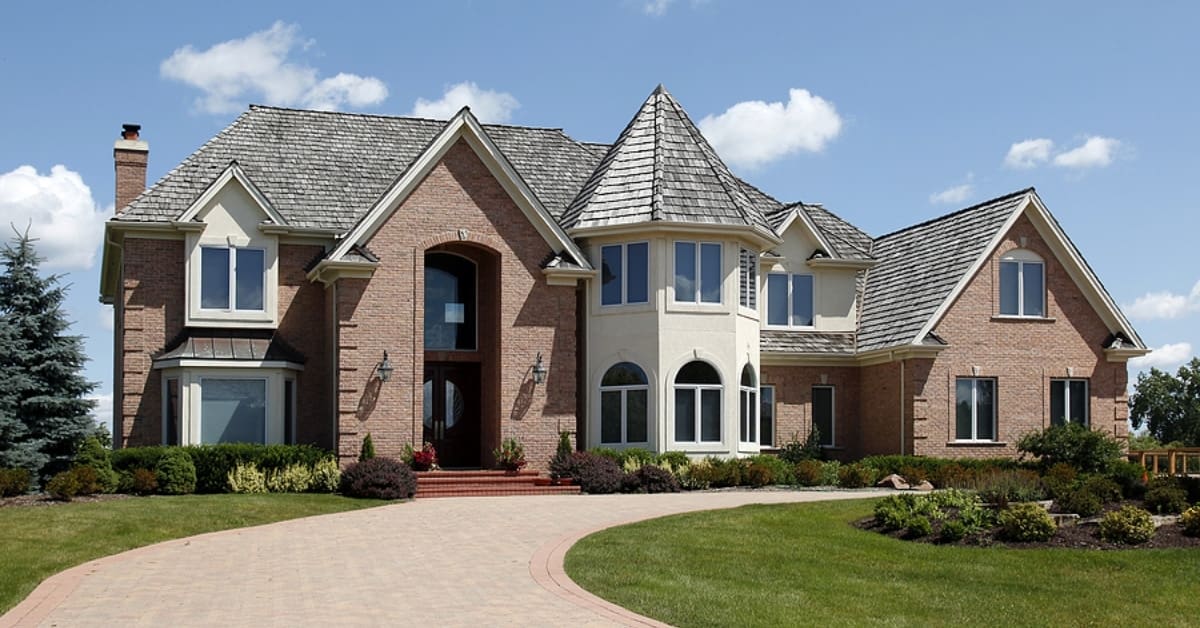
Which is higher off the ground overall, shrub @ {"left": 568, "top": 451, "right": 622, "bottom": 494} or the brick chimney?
the brick chimney

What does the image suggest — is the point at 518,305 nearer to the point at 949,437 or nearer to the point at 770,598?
the point at 949,437

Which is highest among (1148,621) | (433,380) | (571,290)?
(571,290)

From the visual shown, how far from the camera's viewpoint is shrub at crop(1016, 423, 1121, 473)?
33.2 m

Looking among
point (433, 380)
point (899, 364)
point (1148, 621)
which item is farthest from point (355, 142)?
point (1148, 621)

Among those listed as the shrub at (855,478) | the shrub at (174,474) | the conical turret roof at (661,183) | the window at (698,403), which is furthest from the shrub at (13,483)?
the shrub at (855,478)

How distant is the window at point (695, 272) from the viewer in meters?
32.2

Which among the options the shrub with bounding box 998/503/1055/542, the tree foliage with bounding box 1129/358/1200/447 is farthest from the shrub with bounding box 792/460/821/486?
the tree foliage with bounding box 1129/358/1200/447

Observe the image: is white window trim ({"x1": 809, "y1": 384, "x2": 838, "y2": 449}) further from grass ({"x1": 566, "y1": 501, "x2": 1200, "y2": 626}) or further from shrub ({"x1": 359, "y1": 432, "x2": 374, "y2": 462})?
grass ({"x1": 566, "y1": 501, "x2": 1200, "y2": 626})

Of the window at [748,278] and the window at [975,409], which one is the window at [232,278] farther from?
the window at [975,409]

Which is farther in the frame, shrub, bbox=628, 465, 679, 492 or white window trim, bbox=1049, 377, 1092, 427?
white window trim, bbox=1049, 377, 1092, 427

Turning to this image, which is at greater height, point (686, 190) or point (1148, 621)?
point (686, 190)

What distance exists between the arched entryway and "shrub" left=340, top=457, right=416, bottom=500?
4.67m

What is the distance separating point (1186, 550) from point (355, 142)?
24490 millimetres

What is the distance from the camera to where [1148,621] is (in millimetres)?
15023
